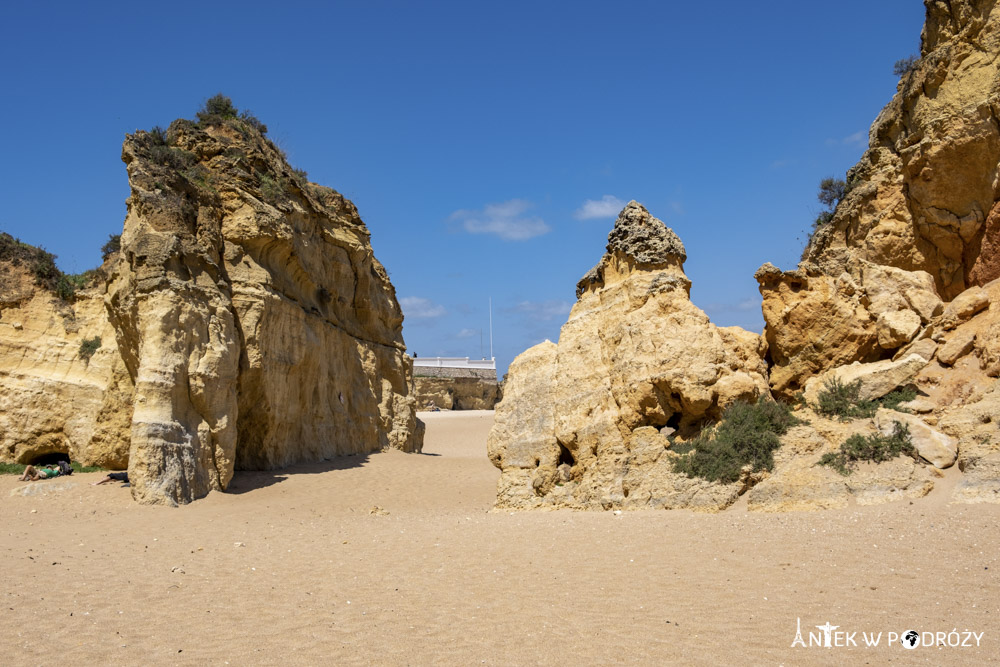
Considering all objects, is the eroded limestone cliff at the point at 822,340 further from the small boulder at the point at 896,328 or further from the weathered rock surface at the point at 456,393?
the weathered rock surface at the point at 456,393

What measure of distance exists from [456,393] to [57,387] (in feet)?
109

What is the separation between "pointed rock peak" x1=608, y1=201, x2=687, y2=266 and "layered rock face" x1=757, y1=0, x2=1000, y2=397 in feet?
5.29

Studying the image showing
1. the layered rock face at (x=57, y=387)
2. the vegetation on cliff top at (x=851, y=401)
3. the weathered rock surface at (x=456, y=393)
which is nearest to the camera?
the vegetation on cliff top at (x=851, y=401)

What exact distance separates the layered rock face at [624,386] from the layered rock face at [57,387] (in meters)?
8.92

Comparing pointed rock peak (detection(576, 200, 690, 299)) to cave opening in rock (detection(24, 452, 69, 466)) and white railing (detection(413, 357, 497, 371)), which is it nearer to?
cave opening in rock (detection(24, 452, 69, 466))

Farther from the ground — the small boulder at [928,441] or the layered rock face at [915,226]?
the layered rock face at [915,226]

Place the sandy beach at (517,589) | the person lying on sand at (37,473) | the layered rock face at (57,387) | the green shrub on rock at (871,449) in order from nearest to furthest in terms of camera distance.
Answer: the sandy beach at (517,589)
the green shrub on rock at (871,449)
the person lying on sand at (37,473)
the layered rock face at (57,387)

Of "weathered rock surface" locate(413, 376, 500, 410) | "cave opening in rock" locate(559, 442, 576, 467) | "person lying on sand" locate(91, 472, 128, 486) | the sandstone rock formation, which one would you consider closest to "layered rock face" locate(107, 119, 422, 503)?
the sandstone rock formation

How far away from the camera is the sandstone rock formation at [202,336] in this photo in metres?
12.2

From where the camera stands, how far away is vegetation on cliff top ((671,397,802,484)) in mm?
8812

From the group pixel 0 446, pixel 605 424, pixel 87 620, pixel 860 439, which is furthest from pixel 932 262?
pixel 0 446

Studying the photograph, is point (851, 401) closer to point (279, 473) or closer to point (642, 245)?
point (642, 245)

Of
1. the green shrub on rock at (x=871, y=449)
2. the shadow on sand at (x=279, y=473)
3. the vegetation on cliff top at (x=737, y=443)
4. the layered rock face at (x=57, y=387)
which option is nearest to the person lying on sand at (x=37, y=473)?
the layered rock face at (x=57, y=387)

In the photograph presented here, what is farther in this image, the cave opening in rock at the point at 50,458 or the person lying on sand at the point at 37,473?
the cave opening in rock at the point at 50,458
